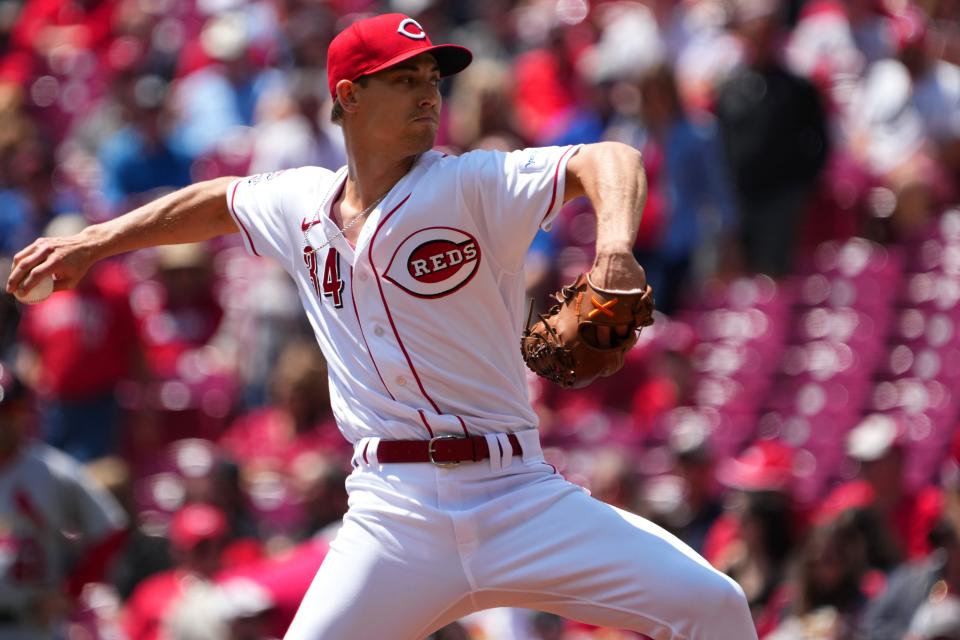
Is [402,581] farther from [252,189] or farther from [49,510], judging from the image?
[49,510]

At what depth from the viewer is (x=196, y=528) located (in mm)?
7562

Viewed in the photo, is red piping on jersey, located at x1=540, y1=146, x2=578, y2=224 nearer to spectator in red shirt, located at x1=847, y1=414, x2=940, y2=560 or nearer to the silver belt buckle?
the silver belt buckle

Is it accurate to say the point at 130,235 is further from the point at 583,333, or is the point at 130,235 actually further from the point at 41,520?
the point at 41,520

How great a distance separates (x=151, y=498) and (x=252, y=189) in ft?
17.2

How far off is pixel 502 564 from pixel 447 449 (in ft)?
0.98

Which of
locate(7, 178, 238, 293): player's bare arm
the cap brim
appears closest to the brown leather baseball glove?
the cap brim

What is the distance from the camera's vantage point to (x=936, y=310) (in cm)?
876

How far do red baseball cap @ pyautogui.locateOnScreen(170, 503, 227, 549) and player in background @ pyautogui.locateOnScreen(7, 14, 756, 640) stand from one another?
3.32m

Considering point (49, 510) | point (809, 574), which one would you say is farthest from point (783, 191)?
point (49, 510)

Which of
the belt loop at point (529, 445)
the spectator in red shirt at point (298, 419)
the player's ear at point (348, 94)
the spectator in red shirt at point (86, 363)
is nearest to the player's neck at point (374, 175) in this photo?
the player's ear at point (348, 94)

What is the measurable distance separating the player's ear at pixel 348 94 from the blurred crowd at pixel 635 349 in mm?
2723

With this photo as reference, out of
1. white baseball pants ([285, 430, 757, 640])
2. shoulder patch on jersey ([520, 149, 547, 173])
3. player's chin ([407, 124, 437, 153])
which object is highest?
player's chin ([407, 124, 437, 153])

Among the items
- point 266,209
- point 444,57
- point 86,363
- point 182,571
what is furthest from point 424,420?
point 86,363

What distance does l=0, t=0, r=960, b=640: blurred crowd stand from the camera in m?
6.98
